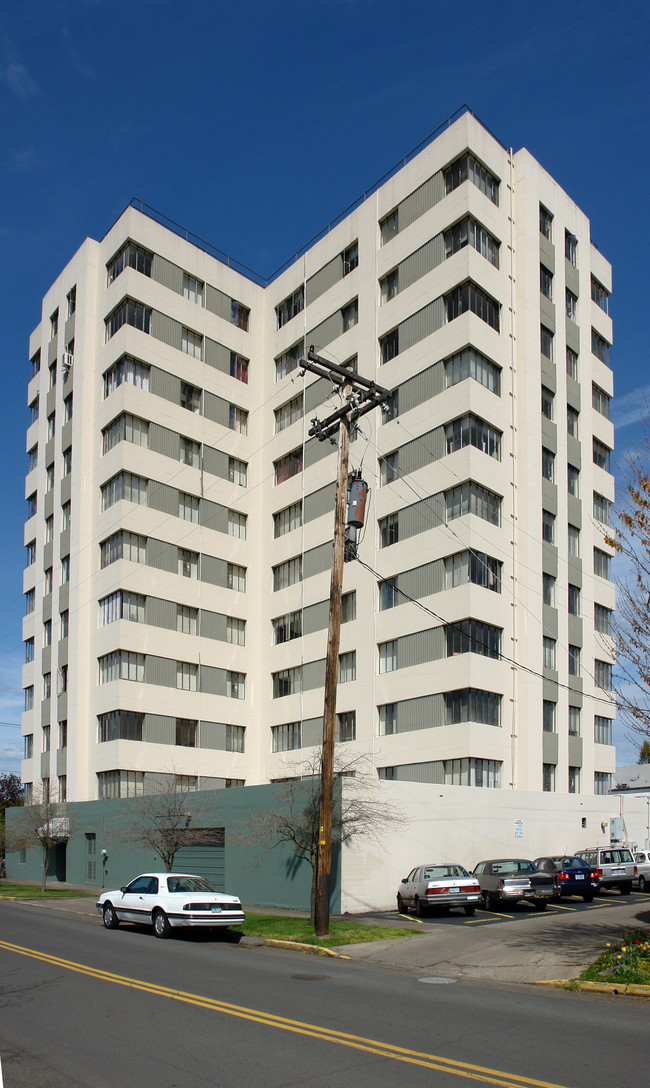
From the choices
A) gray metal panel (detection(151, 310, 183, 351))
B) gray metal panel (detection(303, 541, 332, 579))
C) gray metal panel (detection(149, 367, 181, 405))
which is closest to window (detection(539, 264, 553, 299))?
gray metal panel (detection(303, 541, 332, 579))

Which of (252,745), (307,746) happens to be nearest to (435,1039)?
(307,746)

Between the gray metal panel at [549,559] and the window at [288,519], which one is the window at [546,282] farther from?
the window at [288,519]

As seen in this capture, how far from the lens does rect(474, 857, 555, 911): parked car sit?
2677 centimetres

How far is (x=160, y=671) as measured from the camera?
1857 inches

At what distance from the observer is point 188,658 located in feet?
160

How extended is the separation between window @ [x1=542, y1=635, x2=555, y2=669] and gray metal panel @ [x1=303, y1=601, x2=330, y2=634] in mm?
11204

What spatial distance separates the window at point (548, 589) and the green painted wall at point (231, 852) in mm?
16313

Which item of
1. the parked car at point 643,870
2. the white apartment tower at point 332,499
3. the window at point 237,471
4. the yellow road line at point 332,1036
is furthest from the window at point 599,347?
the yellow road line at point 332,1036

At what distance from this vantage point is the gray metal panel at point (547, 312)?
150 ft

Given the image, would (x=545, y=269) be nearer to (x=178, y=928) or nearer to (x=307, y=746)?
(x=307, y=746)

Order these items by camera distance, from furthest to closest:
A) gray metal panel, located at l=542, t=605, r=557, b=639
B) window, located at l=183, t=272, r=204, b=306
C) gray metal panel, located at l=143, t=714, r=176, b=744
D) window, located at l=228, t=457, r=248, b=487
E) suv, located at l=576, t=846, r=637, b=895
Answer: window, located at l=228, t=457, r=248, b=487
window, located at l=183, t=272, r=204, b=306
gray metal panel, located at l=143, t=714, r=176, b=744
gray metal panel, located at l=542, t=605, r=557, b=639
suv, located at l=576, t=846, r=637, b=895

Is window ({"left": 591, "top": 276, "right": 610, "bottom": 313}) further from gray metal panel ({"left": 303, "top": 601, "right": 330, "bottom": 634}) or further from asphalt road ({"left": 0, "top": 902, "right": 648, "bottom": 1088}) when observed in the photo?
asphalt road ({"left": 0, "top": 902, "right": 648, "bottom": 1088})

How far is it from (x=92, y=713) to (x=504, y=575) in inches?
863

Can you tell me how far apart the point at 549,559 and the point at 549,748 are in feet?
27.9
